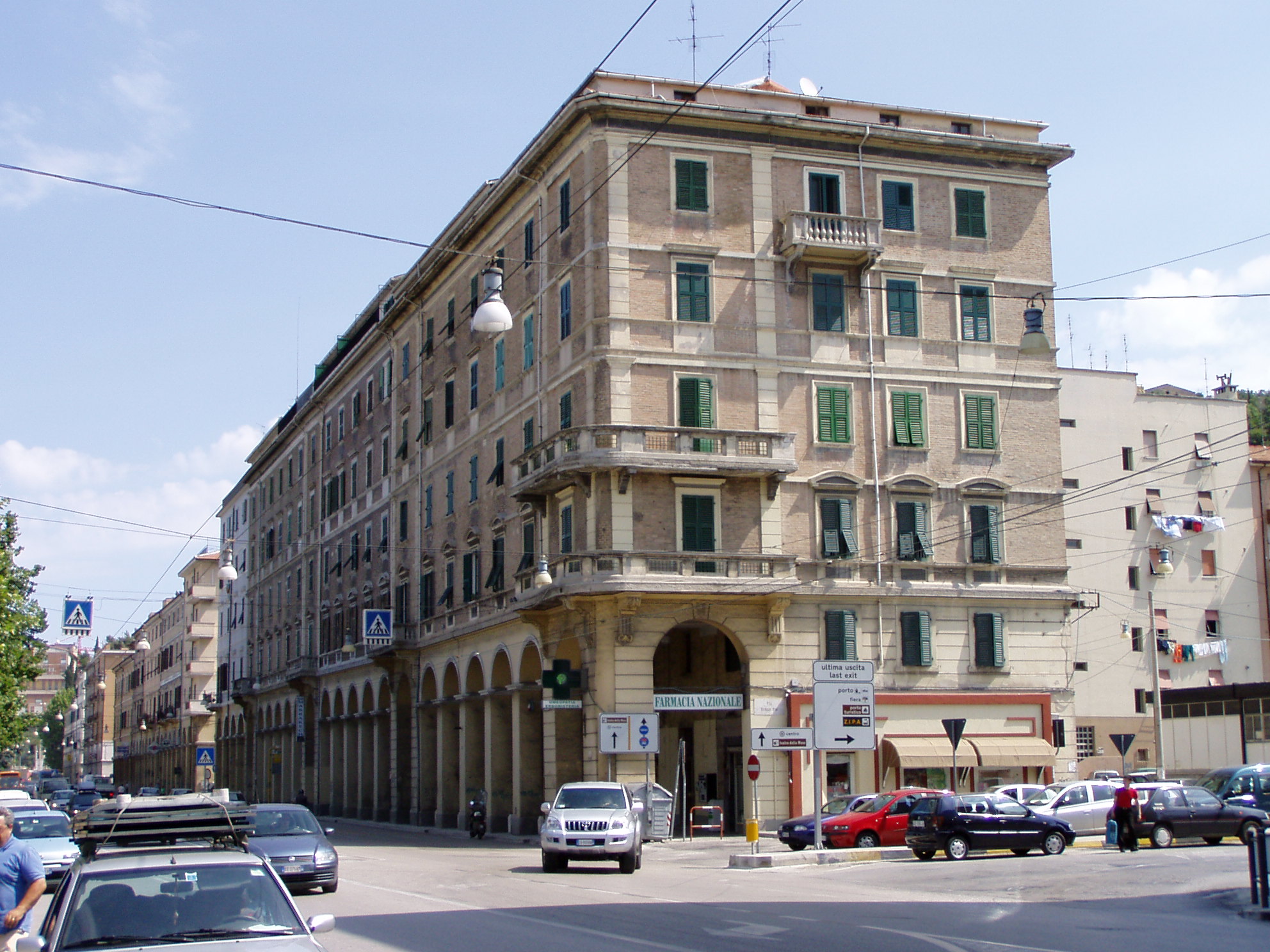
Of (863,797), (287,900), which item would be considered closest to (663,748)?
(863,797)

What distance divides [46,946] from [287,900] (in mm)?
1452

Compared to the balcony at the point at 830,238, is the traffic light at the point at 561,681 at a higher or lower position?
lower

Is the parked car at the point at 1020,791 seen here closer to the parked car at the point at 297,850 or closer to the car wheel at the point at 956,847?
the car wheel at the point at 956,847

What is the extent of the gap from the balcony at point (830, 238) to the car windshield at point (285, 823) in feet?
70.8

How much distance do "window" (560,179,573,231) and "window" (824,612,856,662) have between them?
43.2 ft

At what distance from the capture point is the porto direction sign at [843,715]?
28703mm

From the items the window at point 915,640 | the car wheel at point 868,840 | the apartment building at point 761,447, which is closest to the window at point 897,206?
the apartment building at point 761,447

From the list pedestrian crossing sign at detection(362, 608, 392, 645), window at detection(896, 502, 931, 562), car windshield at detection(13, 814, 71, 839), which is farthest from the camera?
pedestrian crossing sign at detection(362, 608, 392, 645)

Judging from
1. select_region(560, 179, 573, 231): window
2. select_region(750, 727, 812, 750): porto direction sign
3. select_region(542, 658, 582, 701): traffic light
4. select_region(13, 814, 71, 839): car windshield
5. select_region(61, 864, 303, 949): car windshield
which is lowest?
select_region(13, 814, 71, 839): car windshield

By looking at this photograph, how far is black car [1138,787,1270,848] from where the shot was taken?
30.2m

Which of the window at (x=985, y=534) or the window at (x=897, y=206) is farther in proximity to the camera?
the window at (x=897, y=206)

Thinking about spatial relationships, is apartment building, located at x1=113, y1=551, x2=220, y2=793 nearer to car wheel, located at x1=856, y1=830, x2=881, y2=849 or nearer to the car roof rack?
car wheel, located at x1=856, y1=830, x2=881, y2=849

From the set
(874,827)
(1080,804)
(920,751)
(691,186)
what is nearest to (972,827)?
(874,827)

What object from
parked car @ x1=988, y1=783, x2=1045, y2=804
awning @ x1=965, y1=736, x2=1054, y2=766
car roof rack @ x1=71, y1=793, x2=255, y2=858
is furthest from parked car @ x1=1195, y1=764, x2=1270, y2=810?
car roof rack @ x1=71, y1=793, x2=255, y2=858
